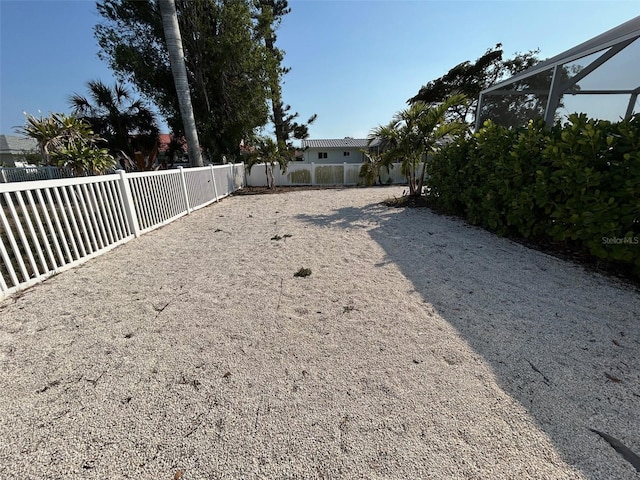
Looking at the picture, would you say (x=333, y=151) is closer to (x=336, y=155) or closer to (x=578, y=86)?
(x=336, y=155)

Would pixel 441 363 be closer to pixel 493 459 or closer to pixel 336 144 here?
pixel 493 459

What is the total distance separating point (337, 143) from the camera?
92.9 ft

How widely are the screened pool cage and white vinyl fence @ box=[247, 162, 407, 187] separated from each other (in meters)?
5.30

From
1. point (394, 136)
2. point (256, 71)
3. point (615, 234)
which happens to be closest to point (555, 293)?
point (615, 234)

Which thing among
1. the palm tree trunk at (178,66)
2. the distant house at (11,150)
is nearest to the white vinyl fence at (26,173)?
the palm tree trunk at (178,66)

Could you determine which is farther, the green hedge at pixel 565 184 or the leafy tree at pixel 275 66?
the leafy tree at pixel 275 66

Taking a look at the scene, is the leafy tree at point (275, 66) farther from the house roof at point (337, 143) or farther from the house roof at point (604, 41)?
the house roof at point (604, 41)

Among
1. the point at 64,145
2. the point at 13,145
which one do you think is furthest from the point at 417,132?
the point at 13,145

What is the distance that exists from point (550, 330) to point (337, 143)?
93.5ft

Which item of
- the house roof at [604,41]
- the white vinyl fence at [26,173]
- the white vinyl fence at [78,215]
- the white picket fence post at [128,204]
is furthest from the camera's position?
the white vinyl fence at [26,173]

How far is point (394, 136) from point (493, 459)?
732 centimetres

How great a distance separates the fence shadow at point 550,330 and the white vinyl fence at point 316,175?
9992 millimetres

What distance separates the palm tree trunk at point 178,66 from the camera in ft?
23.3

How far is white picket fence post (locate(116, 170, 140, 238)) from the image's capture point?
437 cm
